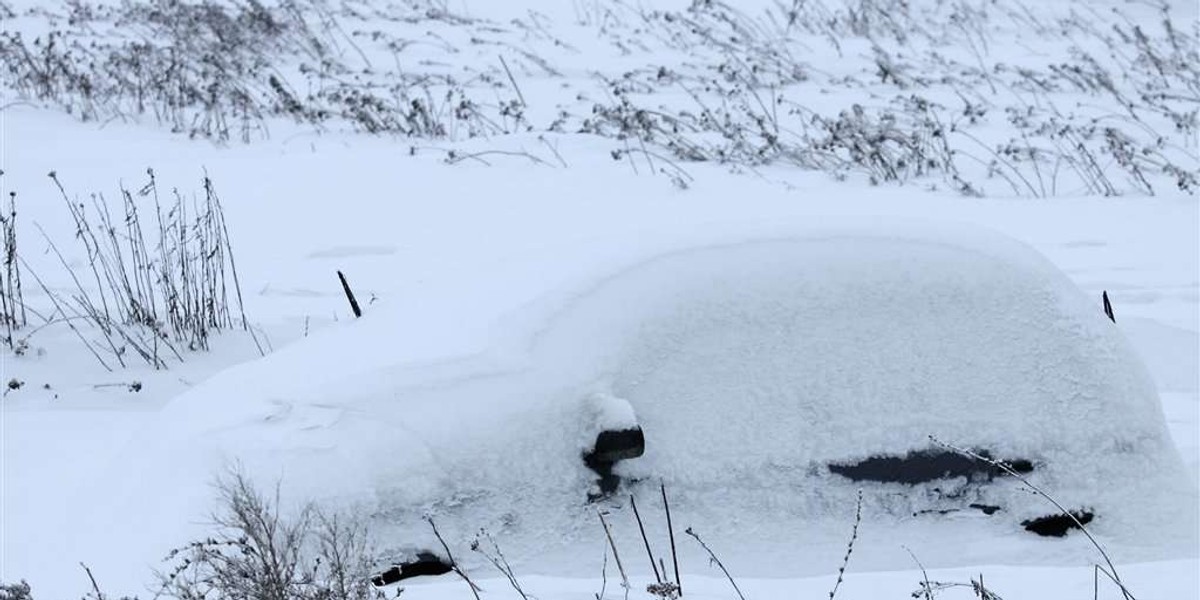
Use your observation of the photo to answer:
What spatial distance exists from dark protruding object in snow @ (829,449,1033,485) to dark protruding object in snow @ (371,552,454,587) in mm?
827

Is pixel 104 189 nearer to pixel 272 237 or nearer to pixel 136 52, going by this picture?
pixel 272 237

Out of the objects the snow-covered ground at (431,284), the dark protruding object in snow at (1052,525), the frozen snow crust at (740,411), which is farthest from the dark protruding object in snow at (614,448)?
the dark protruding object in snow at (1052,525)

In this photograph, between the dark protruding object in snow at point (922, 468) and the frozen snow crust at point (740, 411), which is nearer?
the frozen snow crust at point (740, 411)

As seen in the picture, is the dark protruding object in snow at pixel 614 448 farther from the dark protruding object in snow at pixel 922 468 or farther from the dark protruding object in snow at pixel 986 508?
the dark protruding object in snow at pixel 986 508

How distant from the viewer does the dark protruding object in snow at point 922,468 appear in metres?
2.67

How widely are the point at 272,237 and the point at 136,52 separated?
14.2ft

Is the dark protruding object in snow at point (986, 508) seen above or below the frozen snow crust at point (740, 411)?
below

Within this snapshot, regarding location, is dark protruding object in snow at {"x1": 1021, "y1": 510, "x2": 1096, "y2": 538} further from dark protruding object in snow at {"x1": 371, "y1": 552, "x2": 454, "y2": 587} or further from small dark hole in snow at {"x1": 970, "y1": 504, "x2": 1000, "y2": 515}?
dark protruding object in snow at {"x1": 371, "y1": 552, "x2": 454, "y2": 587}

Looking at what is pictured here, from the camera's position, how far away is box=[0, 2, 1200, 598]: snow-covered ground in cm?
252

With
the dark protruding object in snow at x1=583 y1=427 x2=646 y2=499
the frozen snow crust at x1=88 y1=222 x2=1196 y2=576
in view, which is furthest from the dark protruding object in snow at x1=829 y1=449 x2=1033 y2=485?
the dark protruding object in snow at x1=583 y1=427 x2=646 y2=499

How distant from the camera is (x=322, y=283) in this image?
570 cm

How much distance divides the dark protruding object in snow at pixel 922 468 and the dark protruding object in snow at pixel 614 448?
0.45 meters

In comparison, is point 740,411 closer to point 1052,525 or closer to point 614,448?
point 614,448

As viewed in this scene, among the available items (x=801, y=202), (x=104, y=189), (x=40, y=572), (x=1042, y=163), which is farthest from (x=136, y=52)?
(x=40, y=572)
